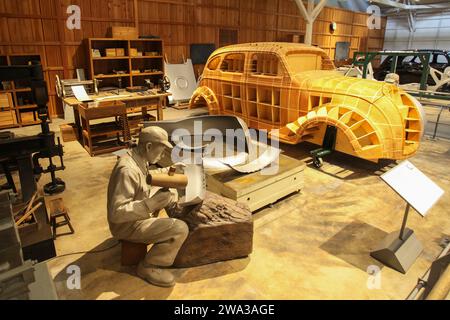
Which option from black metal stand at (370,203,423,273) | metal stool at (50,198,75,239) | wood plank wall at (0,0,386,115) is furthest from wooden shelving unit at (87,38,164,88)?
black metal stand at (370,203,423,273)

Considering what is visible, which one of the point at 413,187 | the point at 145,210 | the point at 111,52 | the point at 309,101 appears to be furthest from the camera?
the point at 111,52

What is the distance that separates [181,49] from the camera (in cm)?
1091

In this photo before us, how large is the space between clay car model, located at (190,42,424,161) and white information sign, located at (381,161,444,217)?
1.66 metres

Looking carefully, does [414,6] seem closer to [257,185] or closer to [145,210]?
[257,185]

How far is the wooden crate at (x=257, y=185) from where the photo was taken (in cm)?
380

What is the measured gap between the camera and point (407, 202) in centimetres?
294

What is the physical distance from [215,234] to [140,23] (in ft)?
28.8

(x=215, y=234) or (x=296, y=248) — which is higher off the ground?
(x=215, y=234)

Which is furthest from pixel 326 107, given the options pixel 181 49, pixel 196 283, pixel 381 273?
pixel 181 49

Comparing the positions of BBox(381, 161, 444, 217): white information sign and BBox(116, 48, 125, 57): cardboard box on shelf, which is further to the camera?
BBox(116, 48, 125, 57): cardboard box on shelf

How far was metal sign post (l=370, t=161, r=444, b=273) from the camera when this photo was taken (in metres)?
2.96

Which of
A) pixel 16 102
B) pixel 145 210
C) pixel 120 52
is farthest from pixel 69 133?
pixel 145 210

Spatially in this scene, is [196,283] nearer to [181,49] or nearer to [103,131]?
[103,131]

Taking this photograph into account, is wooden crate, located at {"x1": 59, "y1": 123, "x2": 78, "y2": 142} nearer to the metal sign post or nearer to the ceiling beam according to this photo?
the metal sign post
